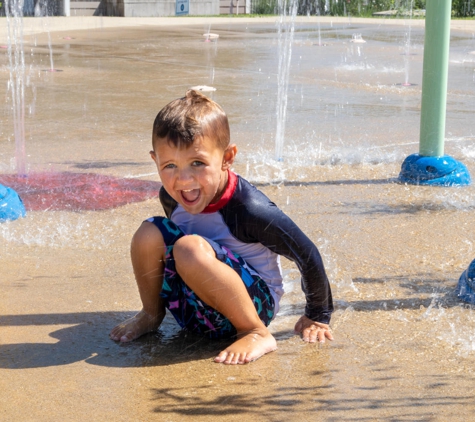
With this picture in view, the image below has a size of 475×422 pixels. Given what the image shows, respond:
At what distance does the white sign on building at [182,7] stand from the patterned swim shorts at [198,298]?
2293 cm

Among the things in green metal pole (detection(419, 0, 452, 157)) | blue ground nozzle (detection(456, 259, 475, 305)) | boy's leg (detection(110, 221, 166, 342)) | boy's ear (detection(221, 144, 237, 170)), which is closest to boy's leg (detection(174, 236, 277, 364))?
boy's leg (detection(110, 221, 166, 342))

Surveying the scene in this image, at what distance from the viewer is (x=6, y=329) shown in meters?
2.87

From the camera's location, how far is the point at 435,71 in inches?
193

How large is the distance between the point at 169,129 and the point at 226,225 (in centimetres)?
38

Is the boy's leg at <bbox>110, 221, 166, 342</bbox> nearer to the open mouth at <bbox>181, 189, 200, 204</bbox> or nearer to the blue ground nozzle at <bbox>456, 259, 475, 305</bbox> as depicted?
the open mouth at <bbox>181, 189, 200, 204</bbox>

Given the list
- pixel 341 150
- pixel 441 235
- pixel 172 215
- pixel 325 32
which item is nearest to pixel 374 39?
pixel 325 32

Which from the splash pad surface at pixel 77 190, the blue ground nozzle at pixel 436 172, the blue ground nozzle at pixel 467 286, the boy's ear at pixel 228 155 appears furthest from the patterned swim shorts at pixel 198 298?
the blue ground nozzle at pixel 436 172

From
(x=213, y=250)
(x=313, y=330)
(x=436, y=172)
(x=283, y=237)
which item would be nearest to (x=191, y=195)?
(x=213, y=250)

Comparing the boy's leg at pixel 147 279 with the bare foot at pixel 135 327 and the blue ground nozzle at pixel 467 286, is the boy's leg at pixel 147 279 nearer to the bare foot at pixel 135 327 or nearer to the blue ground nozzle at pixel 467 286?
the bare foot at pixel 135 327

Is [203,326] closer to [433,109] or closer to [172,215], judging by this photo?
[172,215]

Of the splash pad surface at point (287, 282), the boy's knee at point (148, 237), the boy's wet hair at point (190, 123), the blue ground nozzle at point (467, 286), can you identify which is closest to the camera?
the splash pad surface at point (287, 282)

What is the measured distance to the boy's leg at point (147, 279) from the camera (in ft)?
8.58

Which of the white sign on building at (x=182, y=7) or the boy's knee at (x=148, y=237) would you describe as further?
the white sign on building at (x=182, y=7)

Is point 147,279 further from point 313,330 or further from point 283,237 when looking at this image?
point 313,330
